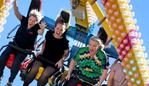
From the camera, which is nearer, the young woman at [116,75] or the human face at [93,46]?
the young woman at [116,75]

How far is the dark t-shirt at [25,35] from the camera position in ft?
29.7

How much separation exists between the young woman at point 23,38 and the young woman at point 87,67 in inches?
34.0

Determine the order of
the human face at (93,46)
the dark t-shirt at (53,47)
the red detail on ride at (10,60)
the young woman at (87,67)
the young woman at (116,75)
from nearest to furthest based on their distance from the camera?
1. the young woman at (116,75)
2. the human face at (93,46)
3. the young woman at (87,67)
4. the dark t-shirt at (53,47)
5. the red detail on ride at (10,60)

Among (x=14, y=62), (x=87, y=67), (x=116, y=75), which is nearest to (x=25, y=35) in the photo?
(x=14, y=62)

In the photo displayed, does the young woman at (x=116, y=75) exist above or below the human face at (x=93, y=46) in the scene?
below

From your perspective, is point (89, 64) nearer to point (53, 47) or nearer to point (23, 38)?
point (53, 47)

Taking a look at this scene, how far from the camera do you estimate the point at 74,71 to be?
8.92 meters

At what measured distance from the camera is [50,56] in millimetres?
9125

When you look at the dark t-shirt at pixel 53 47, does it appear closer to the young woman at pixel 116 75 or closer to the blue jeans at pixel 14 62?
the blue jeans at pixel 14 62

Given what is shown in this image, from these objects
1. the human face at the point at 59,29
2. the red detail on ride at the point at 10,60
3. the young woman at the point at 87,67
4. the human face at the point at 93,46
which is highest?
the human face at the point at 59,29

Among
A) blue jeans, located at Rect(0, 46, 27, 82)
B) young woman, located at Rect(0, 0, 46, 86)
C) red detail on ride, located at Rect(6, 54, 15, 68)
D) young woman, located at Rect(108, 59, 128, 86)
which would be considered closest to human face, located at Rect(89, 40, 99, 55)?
young woman, located at Rect(108, 59, 128, 86)

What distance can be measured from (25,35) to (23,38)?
0.07m

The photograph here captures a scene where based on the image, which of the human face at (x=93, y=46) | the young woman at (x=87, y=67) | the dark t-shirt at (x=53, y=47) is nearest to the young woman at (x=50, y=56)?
the dark t-shirt at (x=53, y=47)

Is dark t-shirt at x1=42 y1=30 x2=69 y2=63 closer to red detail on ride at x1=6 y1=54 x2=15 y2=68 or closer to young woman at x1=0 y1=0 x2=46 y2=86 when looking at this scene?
young woman at x1=0 y1=0 x2=46 y2=86
